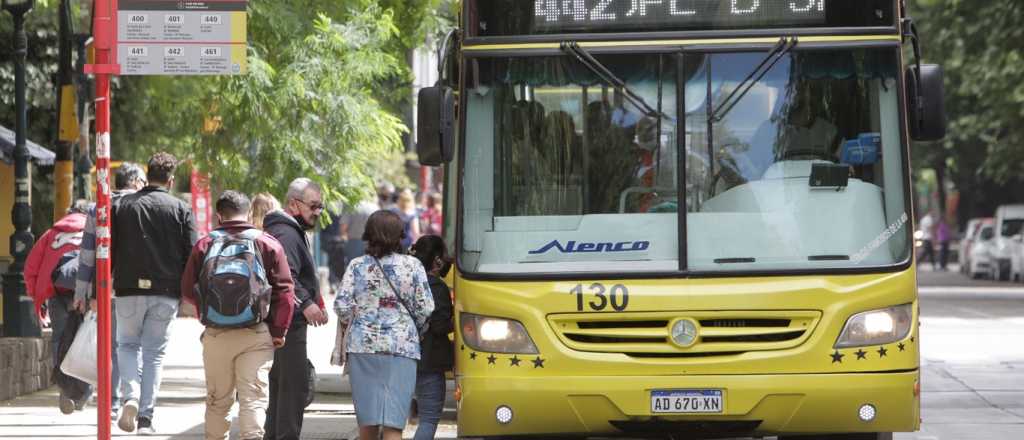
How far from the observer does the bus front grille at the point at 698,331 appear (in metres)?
8.91

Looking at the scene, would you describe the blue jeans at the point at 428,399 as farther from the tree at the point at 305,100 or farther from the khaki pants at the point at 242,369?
the tree at the point at 305,100

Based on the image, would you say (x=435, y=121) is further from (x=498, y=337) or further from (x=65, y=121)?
(x=65, y=121)

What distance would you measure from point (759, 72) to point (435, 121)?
1.64 meters

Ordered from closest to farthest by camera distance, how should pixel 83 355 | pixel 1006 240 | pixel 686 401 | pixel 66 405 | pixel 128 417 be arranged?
pixel 686 401 < pixel 128 417 < pixel 83 355 < pixel 66 405 < pixel 1006 240

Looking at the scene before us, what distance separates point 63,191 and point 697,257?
375 inches

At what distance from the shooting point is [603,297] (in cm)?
893

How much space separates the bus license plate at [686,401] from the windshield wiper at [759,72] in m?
1.37

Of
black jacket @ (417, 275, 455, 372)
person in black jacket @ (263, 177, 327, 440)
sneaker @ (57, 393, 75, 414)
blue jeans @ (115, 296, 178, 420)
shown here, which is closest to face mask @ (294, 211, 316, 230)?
person in black jacket @ (263, 177, 327, 440)

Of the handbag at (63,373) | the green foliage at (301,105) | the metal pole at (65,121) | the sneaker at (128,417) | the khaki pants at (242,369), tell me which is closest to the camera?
the khaki pants at (242,369)

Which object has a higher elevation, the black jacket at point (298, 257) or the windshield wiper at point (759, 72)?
the windshield wiper at point (759, 72)

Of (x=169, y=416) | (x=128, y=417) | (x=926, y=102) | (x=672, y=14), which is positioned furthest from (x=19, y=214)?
(x=926, y=102)

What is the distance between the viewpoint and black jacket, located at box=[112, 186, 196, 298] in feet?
37.6

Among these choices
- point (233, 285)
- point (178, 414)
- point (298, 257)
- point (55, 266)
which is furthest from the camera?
point (178, 414)

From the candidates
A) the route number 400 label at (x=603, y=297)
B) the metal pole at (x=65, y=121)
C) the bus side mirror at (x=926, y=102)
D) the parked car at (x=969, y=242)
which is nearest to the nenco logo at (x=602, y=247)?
the route number 400 label at (x=603, y=297)
